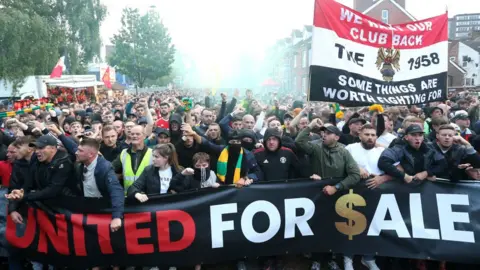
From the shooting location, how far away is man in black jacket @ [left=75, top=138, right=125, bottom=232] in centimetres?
451

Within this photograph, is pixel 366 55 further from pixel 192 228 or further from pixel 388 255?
pixel 192 228

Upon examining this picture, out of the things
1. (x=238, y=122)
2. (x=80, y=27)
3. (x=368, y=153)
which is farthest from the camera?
(x=80, y=27)

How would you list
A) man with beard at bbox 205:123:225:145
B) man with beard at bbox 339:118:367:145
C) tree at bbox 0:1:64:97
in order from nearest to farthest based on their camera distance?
man with beard at bbox 205:123:225:145, man with beard at bbox 339:118:367:145, tree at bbox 0:1:64:97

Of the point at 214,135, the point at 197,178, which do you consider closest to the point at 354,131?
the point at 214,135

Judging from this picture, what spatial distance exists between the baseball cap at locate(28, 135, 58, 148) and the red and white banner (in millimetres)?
3364

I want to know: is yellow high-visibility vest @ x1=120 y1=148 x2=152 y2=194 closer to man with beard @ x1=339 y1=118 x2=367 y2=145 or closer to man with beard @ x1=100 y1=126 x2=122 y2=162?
man with beard @ x1=100 y1=126 x2=122 y2=162

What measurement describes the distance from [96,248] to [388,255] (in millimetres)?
3423

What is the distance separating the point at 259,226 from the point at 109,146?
254 centimetres

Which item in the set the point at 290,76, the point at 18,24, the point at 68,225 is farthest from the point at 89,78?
the point at 290,76

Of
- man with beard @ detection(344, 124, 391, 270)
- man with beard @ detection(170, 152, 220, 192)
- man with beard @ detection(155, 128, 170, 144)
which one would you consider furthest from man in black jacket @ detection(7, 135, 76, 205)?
man with beard @ detection(344, 124, 391, 270)

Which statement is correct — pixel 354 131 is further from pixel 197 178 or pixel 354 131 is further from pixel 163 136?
pixel 163 136

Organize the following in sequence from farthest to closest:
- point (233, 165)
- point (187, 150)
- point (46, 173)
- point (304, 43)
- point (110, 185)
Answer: point (304, 43) → point (187, 150) → point (233, 165) → point (46, 173) → point (110, 185)

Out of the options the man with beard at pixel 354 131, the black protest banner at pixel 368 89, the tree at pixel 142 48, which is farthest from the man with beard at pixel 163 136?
the tree at pixel 142 48

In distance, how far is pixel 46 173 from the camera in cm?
479
